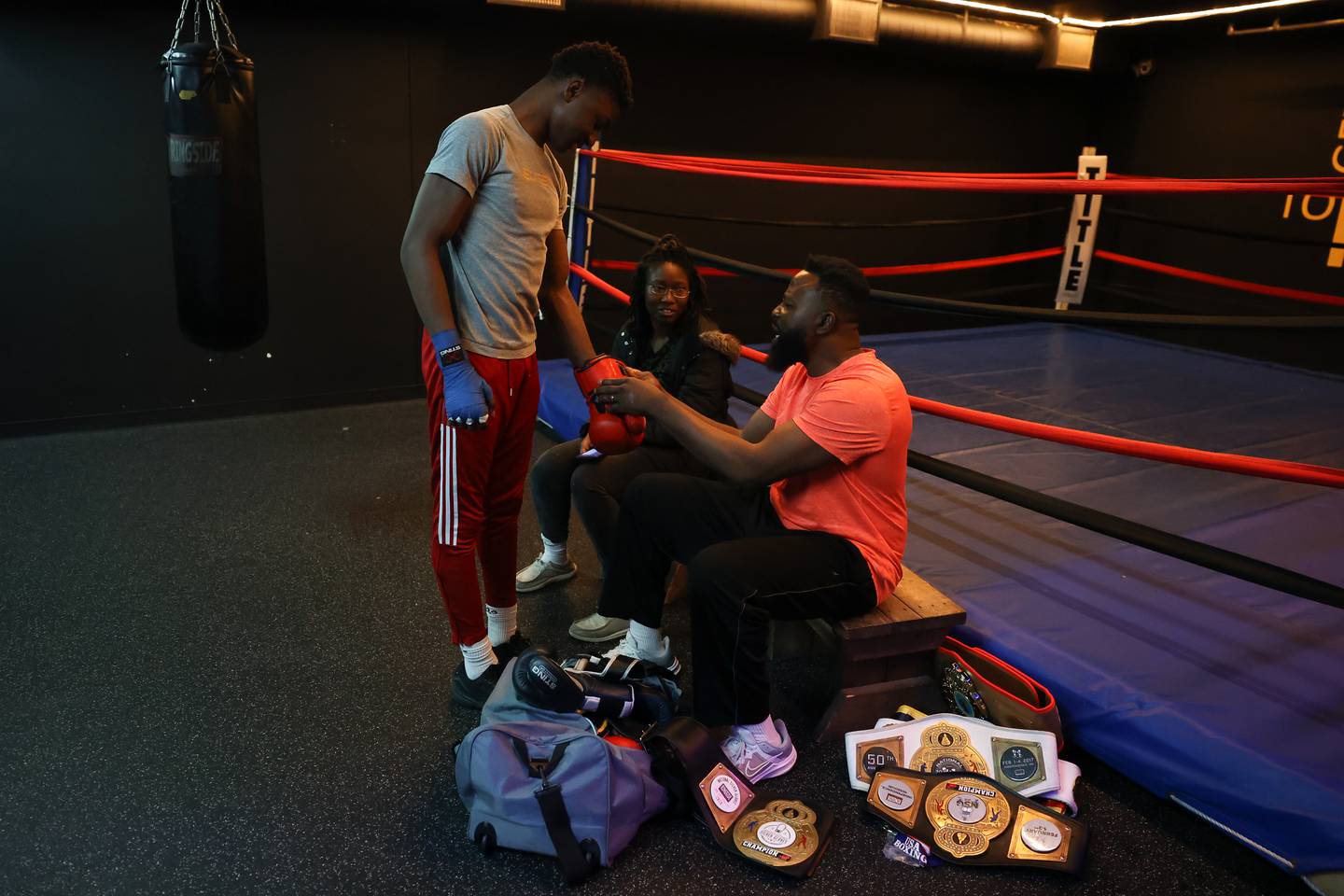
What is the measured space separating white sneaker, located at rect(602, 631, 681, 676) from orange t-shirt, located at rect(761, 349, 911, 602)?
1.37 ft

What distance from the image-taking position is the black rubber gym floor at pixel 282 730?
1.54 metres

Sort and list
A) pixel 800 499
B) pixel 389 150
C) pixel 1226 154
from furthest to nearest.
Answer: pixel 1226 154
pixel 389 150
pixel 800 499

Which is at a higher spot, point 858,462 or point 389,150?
point 389,150

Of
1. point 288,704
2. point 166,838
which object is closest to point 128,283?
point 288,704

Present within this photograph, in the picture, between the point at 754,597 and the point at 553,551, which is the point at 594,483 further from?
the point at 754,597

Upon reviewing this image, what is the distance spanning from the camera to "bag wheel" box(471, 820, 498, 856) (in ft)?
5.14

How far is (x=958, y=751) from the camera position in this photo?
1750 millimetres

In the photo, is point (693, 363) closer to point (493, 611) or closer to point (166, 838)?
point (493, 611)

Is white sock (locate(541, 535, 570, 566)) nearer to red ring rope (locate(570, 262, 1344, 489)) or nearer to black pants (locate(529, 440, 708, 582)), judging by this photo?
black pants (locate(529, 440, 708, 582))

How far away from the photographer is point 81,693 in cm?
199

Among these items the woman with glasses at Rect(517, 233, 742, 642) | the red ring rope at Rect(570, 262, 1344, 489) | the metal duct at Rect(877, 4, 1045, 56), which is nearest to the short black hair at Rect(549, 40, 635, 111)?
the woman with glasses at Rect(517, 233, 742, 642)

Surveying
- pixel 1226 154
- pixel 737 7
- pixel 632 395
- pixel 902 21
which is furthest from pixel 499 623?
pixel 1226 154

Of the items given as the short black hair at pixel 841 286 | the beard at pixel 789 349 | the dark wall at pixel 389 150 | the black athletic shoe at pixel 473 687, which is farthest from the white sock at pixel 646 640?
the dark wall at pixel 389 150

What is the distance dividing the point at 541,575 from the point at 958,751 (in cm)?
120
